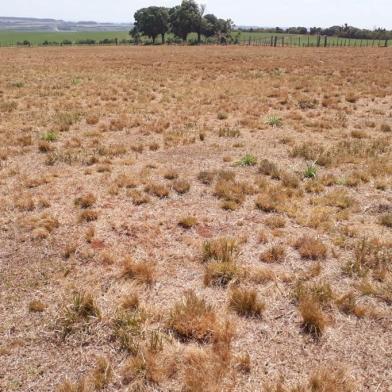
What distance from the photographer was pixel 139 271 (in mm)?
5625

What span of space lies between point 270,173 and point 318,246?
363cm

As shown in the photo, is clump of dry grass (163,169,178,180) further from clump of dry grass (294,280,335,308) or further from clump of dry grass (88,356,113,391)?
clump of dry grass (88,356,113,391)

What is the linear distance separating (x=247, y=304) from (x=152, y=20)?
8200 cm

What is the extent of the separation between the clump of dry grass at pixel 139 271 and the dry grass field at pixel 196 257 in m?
0.02

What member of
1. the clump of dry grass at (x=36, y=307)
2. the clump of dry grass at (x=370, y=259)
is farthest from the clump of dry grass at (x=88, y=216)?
the clump of dry grass at (x=370, y=259)

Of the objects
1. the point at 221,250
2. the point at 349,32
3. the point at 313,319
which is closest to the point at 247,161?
the point at 221,250

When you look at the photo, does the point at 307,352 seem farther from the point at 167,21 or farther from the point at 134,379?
the point at 167,21

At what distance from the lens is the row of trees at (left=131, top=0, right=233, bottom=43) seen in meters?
78.5

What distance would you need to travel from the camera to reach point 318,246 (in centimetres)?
612

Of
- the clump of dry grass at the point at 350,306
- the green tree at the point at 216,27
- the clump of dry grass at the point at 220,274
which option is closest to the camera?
the clump of dry grass at the point at 350,306

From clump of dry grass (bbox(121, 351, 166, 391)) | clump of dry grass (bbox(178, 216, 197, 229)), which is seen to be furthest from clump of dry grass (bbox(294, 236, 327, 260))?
clump of dry grass (bbox(121, 351, 166, 391))

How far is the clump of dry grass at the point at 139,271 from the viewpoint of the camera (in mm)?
5508

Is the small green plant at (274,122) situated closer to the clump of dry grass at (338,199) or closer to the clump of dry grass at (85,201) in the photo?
the clump of dry grass at (338,199)

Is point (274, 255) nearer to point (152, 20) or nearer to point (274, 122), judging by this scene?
point (274, 122)
